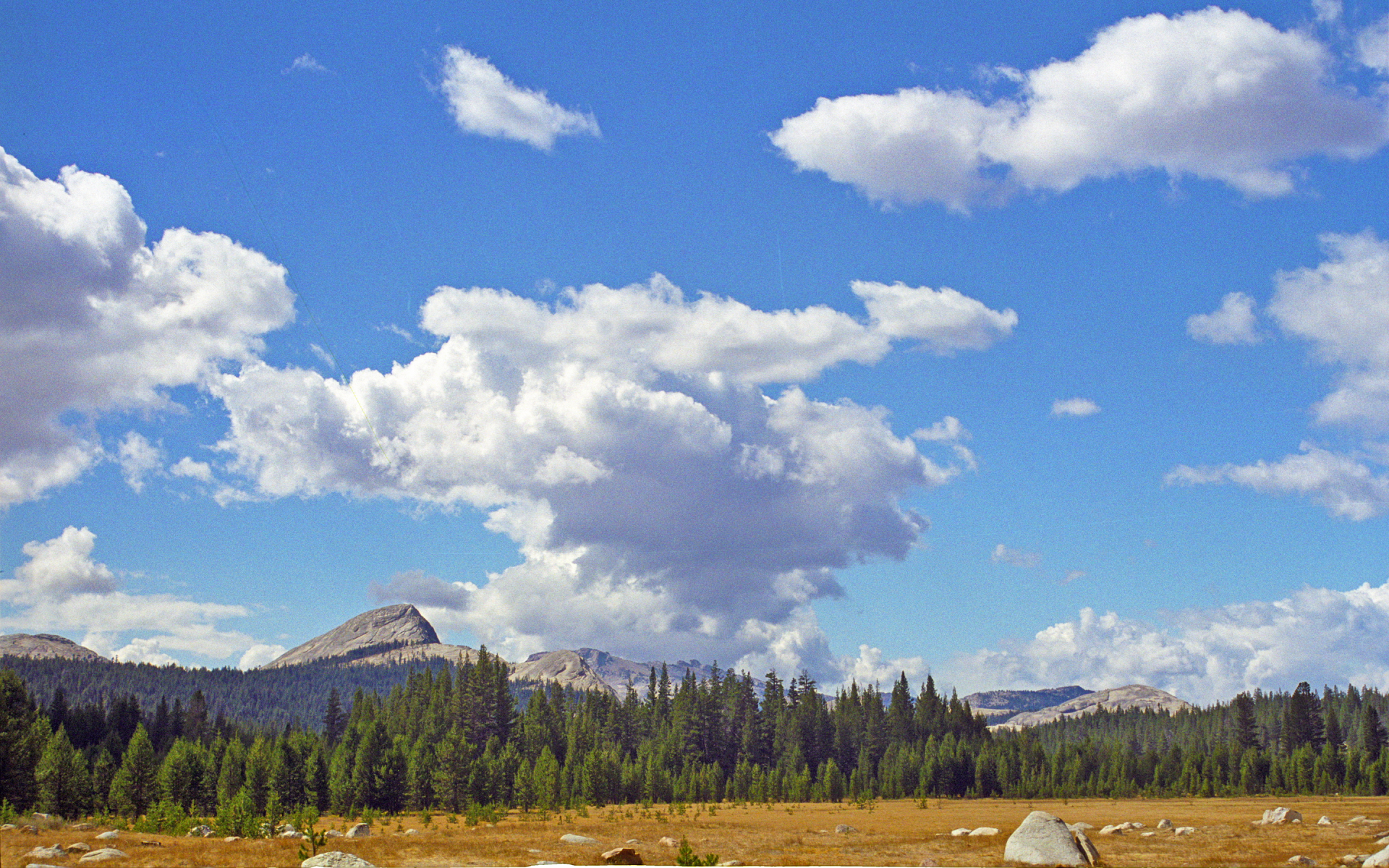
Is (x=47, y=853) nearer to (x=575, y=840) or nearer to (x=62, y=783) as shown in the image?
(x=575, y=840)

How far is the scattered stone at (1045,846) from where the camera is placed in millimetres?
55469

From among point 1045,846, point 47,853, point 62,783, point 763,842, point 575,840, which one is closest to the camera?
point 47,853

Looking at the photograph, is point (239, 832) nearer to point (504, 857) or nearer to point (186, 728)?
point (504, 857)

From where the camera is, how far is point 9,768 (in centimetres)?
9175

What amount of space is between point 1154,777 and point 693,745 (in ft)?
286

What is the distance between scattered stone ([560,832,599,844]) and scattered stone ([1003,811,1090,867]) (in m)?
29.2

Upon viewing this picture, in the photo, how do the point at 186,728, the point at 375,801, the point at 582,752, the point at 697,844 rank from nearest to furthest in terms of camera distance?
1. the point at 697,844
2. the point at 375,801
3. the point at 582,752
4. the point at 186,728

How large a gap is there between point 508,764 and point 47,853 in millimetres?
99959

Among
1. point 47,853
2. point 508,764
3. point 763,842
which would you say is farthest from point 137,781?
point 763,842

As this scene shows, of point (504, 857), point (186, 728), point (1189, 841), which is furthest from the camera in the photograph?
point (186, 728)

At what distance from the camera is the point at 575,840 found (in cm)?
7169

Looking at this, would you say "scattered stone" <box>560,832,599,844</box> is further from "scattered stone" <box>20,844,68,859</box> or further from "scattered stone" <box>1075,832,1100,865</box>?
"scattered stone" <box>1075,832,1100,865</box>

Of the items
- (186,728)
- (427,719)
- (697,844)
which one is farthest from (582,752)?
(697,844)

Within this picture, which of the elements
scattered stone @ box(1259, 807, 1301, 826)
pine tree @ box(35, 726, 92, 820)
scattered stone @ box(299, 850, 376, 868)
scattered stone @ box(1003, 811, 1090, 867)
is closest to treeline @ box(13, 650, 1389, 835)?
pine tree @ box(35, 726, 92, 820)
